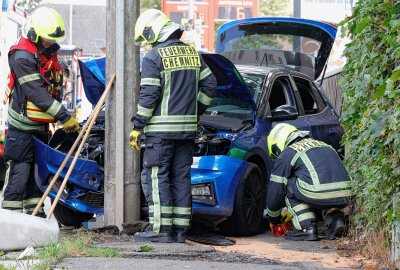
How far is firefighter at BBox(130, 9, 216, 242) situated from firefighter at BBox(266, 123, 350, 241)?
40.8 inches

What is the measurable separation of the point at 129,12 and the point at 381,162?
3.37m

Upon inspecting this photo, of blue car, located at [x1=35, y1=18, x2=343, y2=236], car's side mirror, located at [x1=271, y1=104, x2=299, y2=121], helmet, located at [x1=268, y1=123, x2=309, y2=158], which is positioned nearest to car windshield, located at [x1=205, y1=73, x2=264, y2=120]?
blue car, located at [x1=35, y1=18, x2=343, y2=236]

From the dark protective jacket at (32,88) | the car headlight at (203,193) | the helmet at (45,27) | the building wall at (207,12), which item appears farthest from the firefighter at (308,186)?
the building wall at (207,12)

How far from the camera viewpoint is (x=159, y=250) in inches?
277

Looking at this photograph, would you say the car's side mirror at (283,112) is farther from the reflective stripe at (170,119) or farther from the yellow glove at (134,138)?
the yellow glove at (134,138)

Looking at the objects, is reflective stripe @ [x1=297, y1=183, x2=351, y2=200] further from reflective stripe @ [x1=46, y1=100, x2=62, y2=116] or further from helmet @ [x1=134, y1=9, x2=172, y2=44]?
reflective stripe @ [x1=46, y1=100, x2=62, y2=116]

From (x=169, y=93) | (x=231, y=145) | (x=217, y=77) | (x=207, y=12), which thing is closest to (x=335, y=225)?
(x=231, y=145)

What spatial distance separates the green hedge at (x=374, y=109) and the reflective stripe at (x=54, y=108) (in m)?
2.56

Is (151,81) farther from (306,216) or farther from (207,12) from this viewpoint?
(207,12)

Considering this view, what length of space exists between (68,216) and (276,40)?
13.4 ft

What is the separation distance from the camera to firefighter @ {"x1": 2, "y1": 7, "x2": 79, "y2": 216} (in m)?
8.34

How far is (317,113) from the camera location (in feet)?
34.6

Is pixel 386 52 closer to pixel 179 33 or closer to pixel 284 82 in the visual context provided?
pixel 179 33

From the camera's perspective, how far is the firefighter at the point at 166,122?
25.3 ft
